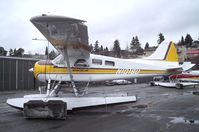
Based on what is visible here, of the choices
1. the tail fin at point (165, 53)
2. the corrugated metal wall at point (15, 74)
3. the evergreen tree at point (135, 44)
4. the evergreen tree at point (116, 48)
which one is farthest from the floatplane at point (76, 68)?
the evergreen tree at point (135, 44)

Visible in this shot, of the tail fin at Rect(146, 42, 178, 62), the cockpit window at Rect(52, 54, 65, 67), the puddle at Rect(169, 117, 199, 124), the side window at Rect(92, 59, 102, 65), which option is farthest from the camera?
the tail fin at Rect(146, 42, 178, 62)

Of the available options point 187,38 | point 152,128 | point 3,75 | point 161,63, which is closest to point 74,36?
point 152,128

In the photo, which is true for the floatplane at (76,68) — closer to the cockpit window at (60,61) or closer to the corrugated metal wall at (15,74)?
the cockpit window at (60,61)

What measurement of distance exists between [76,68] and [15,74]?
66.6 feet

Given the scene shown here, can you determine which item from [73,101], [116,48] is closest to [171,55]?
[73,101]

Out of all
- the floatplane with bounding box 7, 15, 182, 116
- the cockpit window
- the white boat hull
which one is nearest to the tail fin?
the floatplane with bounding box 7, 15, 182, 116

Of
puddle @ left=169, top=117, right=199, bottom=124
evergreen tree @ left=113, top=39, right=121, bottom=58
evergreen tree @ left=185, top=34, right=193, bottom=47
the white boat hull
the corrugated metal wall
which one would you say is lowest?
puddle @ left=169, top=117, right=199, bottom=124

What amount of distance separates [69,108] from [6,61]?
68.8 ft

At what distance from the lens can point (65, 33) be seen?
927 centimetres

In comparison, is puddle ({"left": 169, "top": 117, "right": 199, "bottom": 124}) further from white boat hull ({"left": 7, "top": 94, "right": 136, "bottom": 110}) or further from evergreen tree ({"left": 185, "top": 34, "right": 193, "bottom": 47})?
evergreen tree ({"left": 185, "top": 34, "right": 193, "bottom": 47})

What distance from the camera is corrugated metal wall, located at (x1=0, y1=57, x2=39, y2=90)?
29000 millimetres

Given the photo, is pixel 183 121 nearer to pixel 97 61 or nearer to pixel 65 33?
pixel 65 33

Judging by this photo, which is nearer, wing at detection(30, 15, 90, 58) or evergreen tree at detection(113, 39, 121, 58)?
wing at detection(30, 15, 90, 58)

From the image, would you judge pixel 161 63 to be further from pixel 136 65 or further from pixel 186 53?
pixel 186 53
